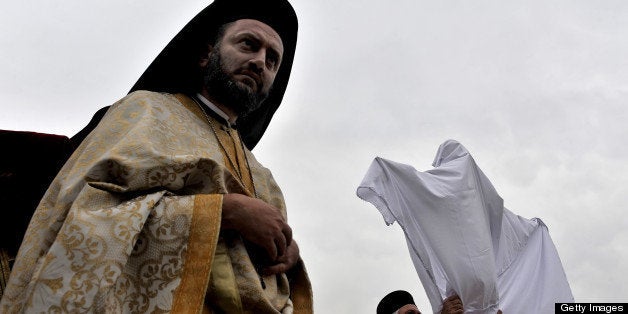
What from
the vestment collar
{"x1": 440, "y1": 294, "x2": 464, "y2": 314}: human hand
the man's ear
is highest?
the man's ear

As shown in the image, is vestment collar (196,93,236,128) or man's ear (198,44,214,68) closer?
vestment collar (196,93,236,128)

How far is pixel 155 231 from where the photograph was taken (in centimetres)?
198

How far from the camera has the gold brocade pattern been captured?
69.9 inches

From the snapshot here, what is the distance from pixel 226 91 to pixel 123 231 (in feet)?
3.53

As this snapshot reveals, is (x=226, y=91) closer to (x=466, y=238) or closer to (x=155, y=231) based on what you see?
(x=155, y=231)

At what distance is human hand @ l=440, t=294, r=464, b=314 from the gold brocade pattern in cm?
273

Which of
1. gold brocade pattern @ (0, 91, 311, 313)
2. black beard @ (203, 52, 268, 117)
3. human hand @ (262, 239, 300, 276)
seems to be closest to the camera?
gold brocade pattern @ (0, 91, 311, 313)

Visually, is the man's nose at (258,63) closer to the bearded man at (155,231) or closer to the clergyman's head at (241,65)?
the clergyman's head at (241,65)

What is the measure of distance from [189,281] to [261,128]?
5.69 feet

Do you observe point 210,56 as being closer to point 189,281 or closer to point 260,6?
point 260,6

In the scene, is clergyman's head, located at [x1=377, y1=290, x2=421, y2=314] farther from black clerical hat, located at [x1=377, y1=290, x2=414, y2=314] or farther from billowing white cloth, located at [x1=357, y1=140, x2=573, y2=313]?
billowing white cloth, located at [x1=357, y1=140, x2=573, y2=313]

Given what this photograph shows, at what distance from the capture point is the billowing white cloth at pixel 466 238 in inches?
184

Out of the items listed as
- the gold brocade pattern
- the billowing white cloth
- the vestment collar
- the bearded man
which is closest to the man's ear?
the vestment collar

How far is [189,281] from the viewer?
1.94 meters
